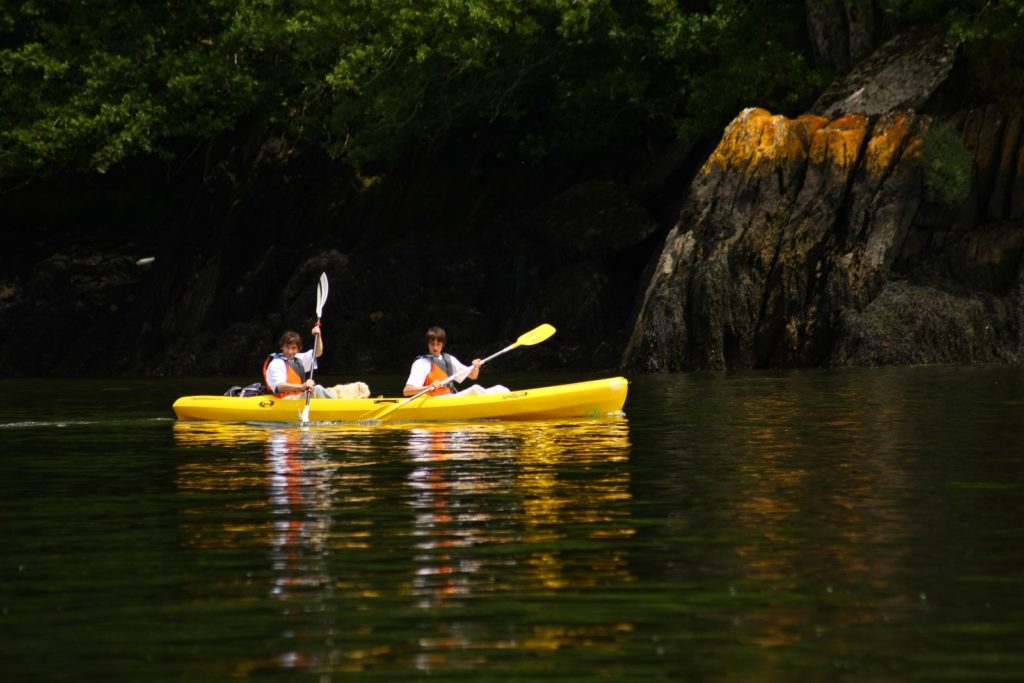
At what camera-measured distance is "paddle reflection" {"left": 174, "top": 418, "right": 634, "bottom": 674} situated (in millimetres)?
6621

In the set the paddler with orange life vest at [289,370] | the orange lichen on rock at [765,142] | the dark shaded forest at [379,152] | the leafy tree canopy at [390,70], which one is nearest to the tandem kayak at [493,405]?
the paddler with orange life vest at [289,370]

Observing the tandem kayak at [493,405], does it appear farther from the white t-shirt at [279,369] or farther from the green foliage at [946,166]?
the green foliage at [946,166]

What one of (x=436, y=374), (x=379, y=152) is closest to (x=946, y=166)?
(x=379, y=152)

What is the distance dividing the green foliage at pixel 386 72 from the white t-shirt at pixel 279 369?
45.9ft

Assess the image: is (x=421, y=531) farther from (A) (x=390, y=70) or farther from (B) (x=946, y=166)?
(A) (x=390, y=70)

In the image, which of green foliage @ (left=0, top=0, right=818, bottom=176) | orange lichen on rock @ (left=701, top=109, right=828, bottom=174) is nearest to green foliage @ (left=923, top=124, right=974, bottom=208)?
orange lichen on rock @ (left=701, top=109, right=828, bottom=174)

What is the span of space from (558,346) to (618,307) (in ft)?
4.90

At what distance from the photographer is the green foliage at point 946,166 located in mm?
29203

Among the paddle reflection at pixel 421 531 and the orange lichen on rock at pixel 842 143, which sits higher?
the orange lichen on rock at pixel 842 143

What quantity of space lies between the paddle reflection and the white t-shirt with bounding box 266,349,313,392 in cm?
281

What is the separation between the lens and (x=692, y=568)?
7.94 meters

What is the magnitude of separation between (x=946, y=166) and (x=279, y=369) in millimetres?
14681

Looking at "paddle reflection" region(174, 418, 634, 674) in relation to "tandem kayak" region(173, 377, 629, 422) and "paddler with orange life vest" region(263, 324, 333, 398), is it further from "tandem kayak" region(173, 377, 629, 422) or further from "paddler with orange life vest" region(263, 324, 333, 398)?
"paddler with orange life vest" region(263, 324, 333, 398)

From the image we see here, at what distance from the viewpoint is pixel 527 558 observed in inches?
328
